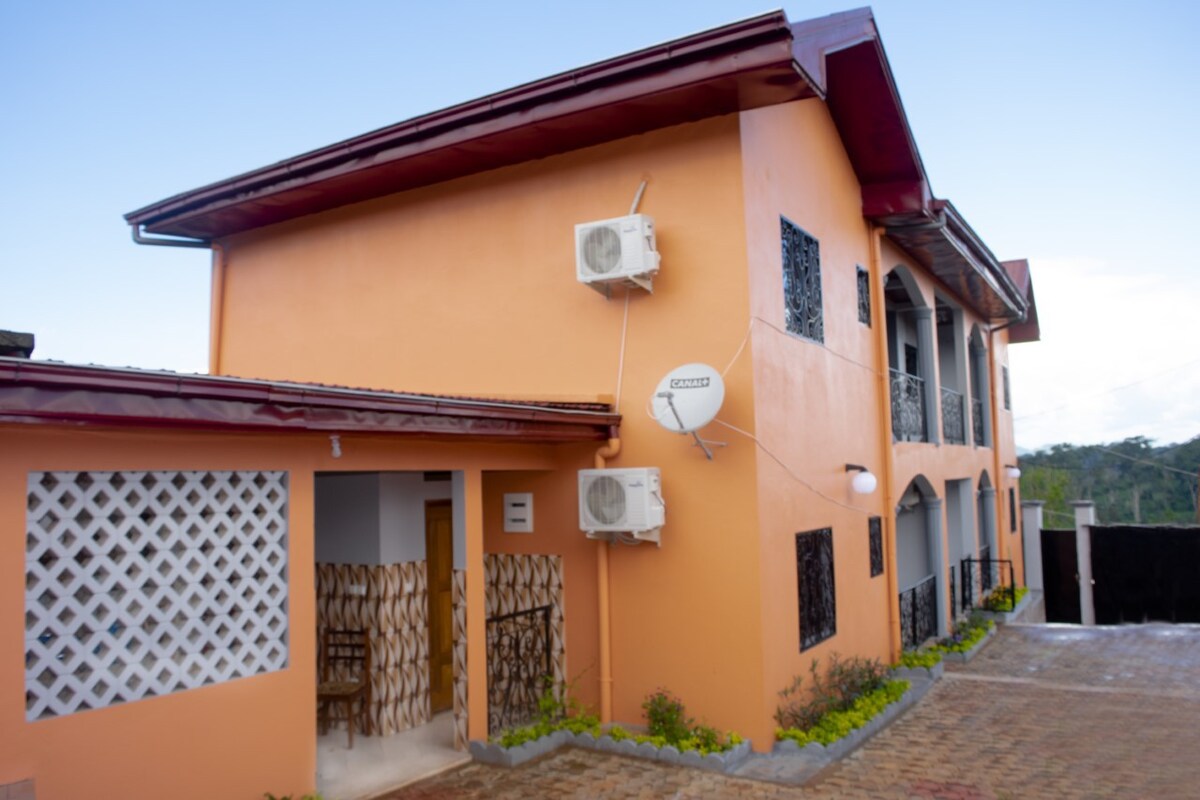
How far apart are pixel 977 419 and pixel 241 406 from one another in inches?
614

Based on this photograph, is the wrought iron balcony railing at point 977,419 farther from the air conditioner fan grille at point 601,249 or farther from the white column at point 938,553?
the air conditioner fan grille at point 601,249

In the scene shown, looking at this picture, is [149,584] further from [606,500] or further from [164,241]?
[164,241]

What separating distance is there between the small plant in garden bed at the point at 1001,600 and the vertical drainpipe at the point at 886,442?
Answer: 5.56 meters

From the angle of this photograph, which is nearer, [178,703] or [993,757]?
[178,703]

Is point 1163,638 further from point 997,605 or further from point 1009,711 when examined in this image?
point 1009,711

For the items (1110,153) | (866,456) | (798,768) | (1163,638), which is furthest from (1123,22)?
(798,768)

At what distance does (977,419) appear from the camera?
1777cm

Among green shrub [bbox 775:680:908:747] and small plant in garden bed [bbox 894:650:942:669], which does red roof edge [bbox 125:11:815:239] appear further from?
small plant in garden bed [bbox 894:650:942:669]

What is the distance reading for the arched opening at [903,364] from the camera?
41.1 ft

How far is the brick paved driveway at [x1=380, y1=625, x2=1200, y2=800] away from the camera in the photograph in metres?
6.86

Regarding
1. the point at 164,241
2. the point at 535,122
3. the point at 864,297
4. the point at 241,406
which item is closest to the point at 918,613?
the point at 864,297

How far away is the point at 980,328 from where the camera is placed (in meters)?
18.0

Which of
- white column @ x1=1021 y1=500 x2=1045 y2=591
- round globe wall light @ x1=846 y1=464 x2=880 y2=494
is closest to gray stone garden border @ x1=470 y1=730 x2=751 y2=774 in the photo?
round globe wall light @ x1=846 y1=464 x2=880 y2=494

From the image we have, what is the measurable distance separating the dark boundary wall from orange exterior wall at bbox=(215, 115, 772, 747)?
54.4 ft
